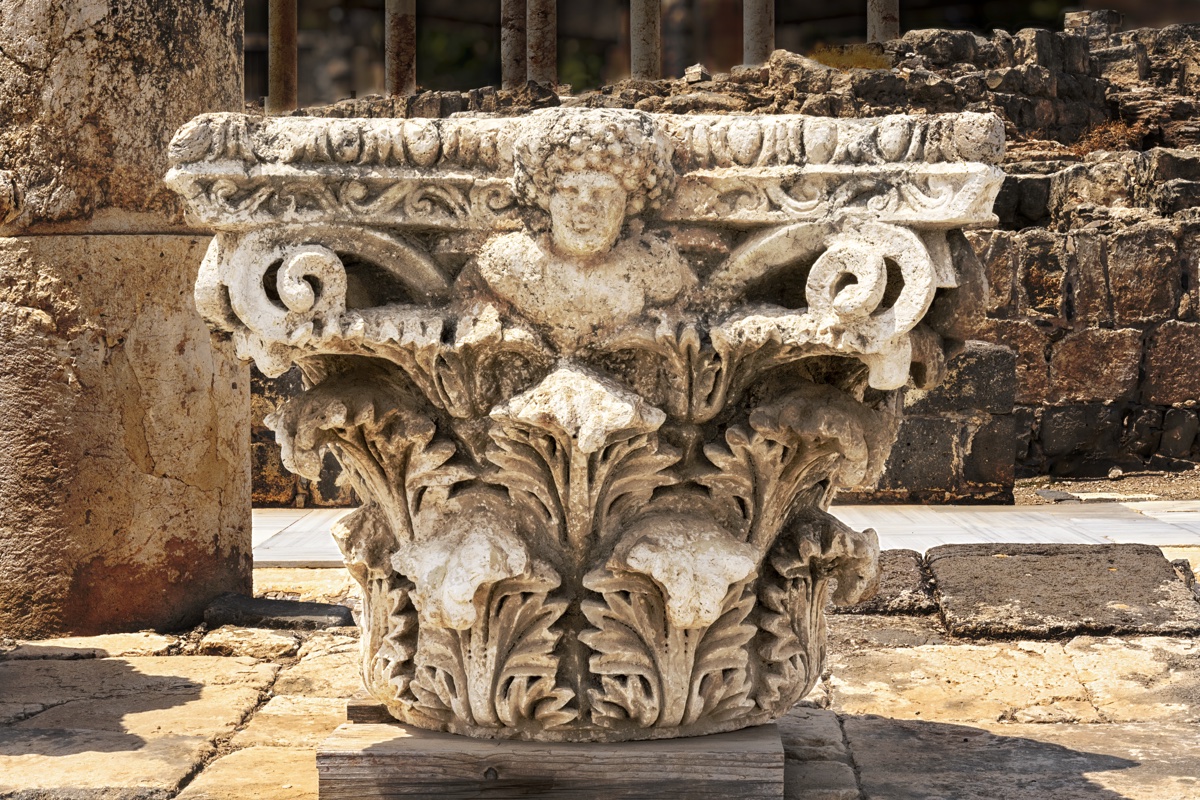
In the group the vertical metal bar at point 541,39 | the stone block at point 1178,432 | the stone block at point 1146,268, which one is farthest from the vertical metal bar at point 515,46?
the stone block at point 1178,432

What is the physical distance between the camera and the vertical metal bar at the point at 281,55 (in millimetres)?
21234

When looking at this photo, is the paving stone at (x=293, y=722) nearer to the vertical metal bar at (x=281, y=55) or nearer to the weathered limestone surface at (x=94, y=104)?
the weathered limestone surface at (x=94, y=104)

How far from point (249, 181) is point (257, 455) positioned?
4713mm

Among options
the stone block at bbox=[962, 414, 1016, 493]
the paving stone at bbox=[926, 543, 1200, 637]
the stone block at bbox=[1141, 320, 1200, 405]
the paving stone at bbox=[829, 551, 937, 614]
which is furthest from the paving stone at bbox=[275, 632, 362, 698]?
the stone block at bbox=[1141, 320, 1200, 405]

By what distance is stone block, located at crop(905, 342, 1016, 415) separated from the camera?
696 cm

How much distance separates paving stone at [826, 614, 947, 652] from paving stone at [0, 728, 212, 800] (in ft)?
6.34

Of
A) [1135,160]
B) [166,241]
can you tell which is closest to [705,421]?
[166,241]

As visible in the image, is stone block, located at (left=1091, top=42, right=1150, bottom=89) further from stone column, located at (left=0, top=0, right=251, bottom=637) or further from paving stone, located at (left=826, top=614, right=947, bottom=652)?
stone column, located at (left=0, top=0, right=251, bottom=637)

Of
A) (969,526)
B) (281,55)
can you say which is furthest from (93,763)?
(281,55)

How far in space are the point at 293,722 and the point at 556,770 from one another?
3.60ft

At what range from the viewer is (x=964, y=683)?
12.2ft

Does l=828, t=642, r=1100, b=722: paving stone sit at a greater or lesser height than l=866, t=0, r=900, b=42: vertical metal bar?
lesser

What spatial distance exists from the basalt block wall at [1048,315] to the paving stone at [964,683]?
118 inches

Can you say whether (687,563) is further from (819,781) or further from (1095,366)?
(1095,366)
